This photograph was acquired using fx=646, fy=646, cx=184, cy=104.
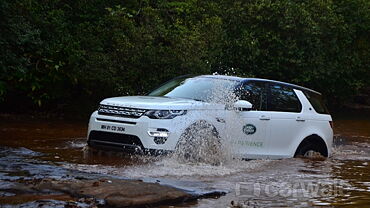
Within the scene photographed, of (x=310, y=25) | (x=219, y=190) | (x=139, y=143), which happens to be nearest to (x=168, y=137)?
(x=139, y=143)

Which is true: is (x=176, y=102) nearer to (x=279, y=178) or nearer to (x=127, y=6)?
(x=279, y=178)

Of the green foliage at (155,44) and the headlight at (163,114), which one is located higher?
the green foliage at (155,44)

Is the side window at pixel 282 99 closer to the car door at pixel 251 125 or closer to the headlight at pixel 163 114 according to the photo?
the car door at pixel 251 125

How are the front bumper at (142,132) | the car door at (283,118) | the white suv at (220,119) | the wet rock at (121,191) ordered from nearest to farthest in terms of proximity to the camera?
the wet rock at (121,191) < the front bumper at (142,132) < the white suv at (220,119) < the car door at (283,118)

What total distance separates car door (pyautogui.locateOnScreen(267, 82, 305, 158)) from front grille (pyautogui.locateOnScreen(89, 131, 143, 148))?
8.63 feet

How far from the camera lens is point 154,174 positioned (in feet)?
30.1

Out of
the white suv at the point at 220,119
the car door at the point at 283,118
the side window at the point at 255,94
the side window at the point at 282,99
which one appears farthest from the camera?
the side window at the point at 282,99

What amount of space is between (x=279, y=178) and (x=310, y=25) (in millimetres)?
14154

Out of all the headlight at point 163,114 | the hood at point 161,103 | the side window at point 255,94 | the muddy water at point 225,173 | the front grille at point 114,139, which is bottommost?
the muddy water at point 225,173

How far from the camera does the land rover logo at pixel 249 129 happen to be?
10828 millimetres

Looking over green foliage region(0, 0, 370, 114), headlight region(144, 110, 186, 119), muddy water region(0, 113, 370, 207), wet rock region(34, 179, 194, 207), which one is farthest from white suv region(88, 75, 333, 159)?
green foliage region(0, 0, 370, 114)

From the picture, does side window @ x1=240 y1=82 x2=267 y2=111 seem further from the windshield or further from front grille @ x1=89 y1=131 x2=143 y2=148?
front grille @ x1=89 y1=131 x2=143 y2=148

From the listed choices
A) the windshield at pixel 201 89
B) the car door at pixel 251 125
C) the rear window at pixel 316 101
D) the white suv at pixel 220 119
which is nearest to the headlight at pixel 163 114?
the white suv at pixel 220 119

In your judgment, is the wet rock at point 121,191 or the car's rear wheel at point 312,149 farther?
the car's rear wheel at point 312,149
